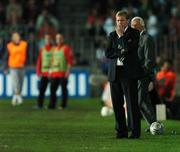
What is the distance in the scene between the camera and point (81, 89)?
32781 millimetres

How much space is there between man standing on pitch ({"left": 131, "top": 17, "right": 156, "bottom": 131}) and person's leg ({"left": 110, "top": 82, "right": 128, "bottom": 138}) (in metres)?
0.88

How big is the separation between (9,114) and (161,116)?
5.57 m

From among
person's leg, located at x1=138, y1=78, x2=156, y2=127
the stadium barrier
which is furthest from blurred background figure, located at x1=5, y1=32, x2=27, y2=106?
person's leg, located at x1=138, y1=78, x2=156, y2=127

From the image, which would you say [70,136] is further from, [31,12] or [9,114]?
[31,12]

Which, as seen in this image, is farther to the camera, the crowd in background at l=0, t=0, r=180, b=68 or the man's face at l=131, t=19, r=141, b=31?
the crowd in background at l=0, t=0, r=180, b=68

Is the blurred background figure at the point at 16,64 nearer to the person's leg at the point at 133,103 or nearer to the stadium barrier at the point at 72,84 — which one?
the stadium barrier at the point at 72,84

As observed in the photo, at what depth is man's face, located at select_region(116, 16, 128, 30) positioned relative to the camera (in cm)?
1717

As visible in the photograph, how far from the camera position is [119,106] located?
17.3 meters

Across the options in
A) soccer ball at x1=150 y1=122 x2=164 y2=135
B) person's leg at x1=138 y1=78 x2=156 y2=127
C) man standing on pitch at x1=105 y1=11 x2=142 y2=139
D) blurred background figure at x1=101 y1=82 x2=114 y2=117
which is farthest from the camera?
blurred background figure at x1=101 y1=82 x2=114 y2=117

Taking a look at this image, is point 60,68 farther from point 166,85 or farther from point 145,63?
point 145,63

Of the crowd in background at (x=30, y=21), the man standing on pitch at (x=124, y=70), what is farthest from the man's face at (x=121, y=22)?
the crowd in background at (x=30, y=21)

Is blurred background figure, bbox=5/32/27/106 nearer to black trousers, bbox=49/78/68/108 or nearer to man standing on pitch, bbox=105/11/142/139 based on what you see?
black trousers, bbox=49/78/68/108

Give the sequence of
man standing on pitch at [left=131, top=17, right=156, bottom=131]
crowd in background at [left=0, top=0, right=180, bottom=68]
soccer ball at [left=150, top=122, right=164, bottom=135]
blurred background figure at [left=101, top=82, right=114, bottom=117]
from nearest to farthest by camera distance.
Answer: man standing on pitch at [left=131, top=17, right=156, bottom=131] → soccer ball at [left=150, top=122, right=164, bottom=135] → blurred background figure at [left=101, top=82, right=114, bottom=117] → crowd in background at [left=0, top=0, right=180, bottom=68]

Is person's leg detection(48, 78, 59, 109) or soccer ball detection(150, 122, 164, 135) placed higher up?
soccer ball detection(150, 122, 164, 135)
